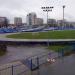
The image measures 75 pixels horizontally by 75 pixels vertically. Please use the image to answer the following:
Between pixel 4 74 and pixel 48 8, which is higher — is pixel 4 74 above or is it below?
below

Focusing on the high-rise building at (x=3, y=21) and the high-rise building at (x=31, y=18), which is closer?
the high-rise building at (x=3, y=21)

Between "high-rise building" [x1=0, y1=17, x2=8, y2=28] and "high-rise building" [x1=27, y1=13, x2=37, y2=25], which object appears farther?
"high-rise building" [x1=27, y1=13, x2=37, y2=25]

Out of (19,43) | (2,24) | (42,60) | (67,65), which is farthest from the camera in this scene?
(2,24)

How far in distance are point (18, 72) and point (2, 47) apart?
18.6m

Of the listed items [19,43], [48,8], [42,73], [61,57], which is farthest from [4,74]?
[19,43]

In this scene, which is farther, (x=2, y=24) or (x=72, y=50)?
(x=2, y=24)

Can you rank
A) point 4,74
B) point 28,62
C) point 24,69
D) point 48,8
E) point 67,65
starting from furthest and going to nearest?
point 48,8, point 67,65, point 28,62, point 24,69, point 4,74

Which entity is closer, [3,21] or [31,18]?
[3,21]

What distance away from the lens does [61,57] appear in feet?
77.3

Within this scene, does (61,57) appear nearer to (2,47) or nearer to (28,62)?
(28,62)

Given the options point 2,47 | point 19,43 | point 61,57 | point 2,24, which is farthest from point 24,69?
point 2,24

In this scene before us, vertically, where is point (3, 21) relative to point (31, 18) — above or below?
below

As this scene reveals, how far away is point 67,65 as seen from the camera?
1922 cm

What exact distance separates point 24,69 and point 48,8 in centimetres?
1309
